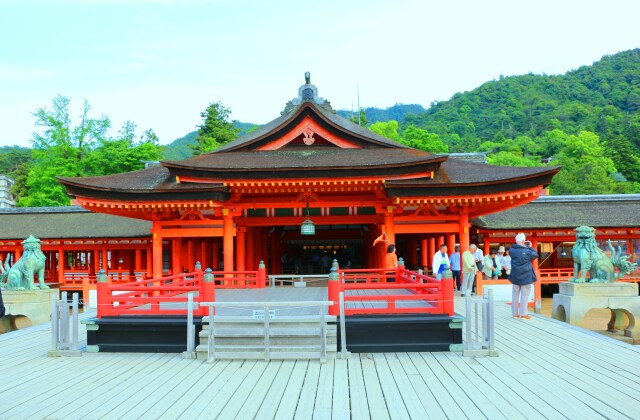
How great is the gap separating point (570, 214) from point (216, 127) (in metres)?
53.3

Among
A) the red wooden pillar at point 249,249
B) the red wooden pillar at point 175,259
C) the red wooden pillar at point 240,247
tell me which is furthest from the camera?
the red wooden pillar at point 249,249

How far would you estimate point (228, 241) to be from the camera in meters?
18.2

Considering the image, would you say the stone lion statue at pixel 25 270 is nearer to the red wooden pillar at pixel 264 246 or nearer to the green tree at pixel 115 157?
the red wooden pillar at pixel 264 246

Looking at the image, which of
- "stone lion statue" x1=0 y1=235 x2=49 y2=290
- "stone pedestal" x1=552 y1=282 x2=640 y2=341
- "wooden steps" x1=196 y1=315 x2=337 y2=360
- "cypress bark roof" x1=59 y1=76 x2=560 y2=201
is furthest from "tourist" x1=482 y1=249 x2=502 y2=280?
"stone lion statue" x1=0 y1=235 x2=49 y2=290

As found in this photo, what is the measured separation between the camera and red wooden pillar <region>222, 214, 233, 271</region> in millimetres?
17969

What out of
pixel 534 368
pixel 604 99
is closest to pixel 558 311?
pixel 534 368

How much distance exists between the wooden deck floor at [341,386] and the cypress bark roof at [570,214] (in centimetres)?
1640

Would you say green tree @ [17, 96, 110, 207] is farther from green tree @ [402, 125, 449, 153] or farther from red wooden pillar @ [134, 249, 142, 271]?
green tree @ [402, 125, 449, 153]

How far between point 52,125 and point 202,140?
23512 mm

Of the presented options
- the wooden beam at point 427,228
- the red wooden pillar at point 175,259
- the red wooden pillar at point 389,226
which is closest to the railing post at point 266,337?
the red wooden pillar at point 389,226

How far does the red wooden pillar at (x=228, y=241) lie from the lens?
17969mm

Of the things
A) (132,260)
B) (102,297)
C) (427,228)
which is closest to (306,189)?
(427,228)

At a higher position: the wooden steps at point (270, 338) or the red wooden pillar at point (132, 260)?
the red wooden pillar at point (132, 260)

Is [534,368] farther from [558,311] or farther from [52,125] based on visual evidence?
[52,125]
